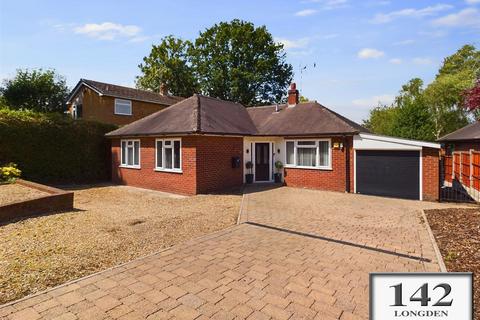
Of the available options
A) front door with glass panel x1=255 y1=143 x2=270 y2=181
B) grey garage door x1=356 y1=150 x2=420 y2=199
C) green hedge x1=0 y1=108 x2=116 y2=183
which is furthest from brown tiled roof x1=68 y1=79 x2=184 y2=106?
grey garage door x1=356 y1=150 x2=420 y2=199

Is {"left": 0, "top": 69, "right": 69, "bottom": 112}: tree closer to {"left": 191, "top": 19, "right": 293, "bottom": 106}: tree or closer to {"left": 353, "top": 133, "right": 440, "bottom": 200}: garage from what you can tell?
{"left": 191, "top": 19, "right": 293, "bottom": 106}: tree

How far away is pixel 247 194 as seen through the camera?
40.1 feet

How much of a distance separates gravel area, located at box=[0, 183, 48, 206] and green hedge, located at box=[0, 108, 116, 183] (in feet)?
12.8

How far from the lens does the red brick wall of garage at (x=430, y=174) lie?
11.0 metres

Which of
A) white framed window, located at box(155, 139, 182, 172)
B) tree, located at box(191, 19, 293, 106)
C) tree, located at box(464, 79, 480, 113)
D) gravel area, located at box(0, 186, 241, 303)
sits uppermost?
Answer: tree, located at box(191, 19, 293, 106)

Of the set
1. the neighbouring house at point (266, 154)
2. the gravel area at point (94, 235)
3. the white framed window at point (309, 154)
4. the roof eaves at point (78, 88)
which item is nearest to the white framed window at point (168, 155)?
the neighbouring house at point (266, 154)

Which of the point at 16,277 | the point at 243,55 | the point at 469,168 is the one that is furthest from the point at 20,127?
the point at 243,55

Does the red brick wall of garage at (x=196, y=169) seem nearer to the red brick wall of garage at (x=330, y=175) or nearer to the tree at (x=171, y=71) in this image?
the red brick wall of garage at (x=330, y=175)

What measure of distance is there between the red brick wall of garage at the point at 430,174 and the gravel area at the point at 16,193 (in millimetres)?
13615

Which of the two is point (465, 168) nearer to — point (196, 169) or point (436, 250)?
point (436, 250)

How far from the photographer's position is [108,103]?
2330 cm

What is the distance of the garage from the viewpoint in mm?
11344

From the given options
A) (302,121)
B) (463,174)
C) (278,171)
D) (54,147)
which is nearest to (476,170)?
(463,174)

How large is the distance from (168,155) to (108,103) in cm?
1307
